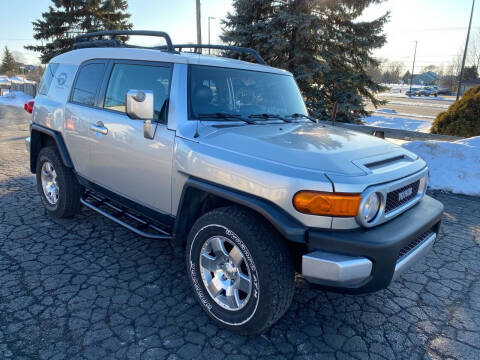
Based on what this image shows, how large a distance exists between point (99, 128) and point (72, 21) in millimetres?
20437

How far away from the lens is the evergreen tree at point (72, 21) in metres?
19.9

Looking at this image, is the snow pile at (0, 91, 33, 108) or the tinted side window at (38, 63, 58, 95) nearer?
the tinted side window at (38, 63, 58, 95)

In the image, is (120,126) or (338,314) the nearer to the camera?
(338,314)

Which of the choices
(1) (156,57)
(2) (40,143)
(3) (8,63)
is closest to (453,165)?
(1) (156,57)

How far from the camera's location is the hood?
2.30 m

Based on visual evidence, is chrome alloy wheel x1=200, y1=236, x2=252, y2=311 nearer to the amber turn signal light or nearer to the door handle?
the amber turn signal light

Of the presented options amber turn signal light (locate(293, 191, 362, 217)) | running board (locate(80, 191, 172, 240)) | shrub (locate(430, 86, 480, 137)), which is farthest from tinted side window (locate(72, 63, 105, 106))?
shrub (locate(430, 86, 480, 137))

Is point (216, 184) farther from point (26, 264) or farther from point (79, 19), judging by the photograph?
point (79, 19)

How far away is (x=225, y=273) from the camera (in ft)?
8.68

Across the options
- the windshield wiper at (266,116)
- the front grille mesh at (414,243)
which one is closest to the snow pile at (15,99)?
the windshield wiper at (266,116)

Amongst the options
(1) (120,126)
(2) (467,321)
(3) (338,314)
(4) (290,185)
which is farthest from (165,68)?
(2) (467,321)

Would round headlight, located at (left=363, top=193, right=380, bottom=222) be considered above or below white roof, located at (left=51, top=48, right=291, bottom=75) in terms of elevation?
below

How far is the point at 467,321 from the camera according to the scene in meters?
2.87

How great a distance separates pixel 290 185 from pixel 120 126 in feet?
6.19
